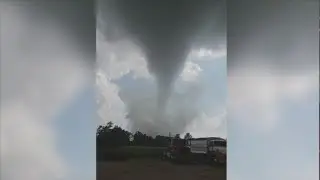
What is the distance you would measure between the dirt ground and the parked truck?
0.05 meters

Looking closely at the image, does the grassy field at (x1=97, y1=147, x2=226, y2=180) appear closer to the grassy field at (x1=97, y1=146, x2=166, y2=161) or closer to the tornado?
the grassy field at (x1=97, y1=146, x2=166, y2=161)

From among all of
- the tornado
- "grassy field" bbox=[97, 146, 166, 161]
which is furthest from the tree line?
the tornado

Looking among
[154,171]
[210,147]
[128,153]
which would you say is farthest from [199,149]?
[128,153]

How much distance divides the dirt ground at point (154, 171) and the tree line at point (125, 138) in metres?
0.11

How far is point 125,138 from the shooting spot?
100 inches

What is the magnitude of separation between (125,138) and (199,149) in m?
0.46

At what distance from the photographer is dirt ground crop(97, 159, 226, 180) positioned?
8.32 feet

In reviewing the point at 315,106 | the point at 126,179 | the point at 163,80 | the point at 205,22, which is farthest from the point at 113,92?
the point at 315,106

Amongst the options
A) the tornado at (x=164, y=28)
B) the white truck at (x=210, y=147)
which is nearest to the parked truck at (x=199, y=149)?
the white truck at (x=210, y=147)

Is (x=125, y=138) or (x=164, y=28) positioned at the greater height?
(x=164, y=28)

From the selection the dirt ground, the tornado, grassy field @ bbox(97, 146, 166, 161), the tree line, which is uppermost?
the tornado

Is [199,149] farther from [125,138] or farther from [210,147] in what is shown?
[125,138]

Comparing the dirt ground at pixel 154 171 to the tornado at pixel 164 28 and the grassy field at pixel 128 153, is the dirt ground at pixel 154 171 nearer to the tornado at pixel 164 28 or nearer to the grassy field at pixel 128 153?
the grassy field at pixel 128 153

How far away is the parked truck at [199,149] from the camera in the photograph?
2533 millimetres
